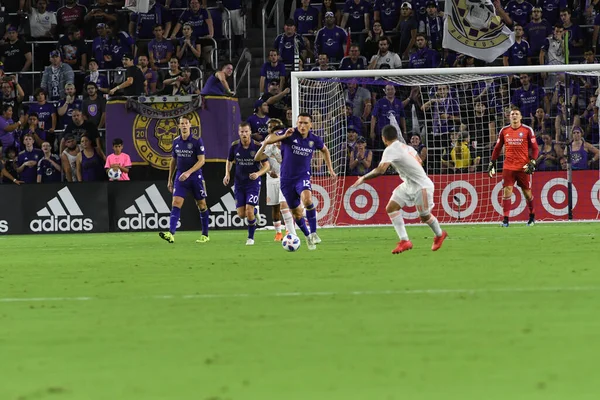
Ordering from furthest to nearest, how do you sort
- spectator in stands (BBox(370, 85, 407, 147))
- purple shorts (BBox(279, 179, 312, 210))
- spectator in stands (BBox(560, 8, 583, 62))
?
spectator in stands (BBox(560, 8, 583, 62)) < spectator in stands (BBox(370, 85, 407, 147)) < purple shorts (BBox(279, 179, 312, 210))

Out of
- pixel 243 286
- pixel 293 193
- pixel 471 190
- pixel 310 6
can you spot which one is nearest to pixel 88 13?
pixel 310 6

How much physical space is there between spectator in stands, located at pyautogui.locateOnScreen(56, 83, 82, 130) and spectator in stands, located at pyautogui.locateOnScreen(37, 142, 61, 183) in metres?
0.81

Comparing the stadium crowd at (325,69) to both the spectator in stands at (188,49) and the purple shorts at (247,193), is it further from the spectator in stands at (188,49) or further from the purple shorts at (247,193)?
the purple shorts at (247,193)

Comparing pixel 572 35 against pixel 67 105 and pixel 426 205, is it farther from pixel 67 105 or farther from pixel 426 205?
pixel 426 205

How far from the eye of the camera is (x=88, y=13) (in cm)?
3039

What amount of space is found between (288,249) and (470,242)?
124 inches

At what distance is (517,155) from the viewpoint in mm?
22938

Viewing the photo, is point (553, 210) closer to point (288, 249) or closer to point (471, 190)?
point (471, 190)

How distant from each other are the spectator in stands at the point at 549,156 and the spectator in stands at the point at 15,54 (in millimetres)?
13163

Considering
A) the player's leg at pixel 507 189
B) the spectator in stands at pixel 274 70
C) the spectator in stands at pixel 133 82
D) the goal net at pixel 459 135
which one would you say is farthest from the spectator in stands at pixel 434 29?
the spectator in stands at pixel 133 82

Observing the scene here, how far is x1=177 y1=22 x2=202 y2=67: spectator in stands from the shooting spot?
2784cm

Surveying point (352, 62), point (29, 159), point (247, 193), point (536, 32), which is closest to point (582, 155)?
point (536, 32)

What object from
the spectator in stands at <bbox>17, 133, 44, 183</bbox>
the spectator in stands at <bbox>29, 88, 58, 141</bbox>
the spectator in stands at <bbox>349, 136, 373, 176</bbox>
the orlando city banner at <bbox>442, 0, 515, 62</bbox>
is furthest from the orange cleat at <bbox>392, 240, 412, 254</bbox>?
the spectator in stands at <bbox>29, 88, 58, 141</bbox>

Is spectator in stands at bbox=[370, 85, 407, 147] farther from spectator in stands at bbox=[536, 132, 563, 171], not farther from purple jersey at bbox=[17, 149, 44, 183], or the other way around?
purple jersey at bbox=[17, 149, 44, 183]
